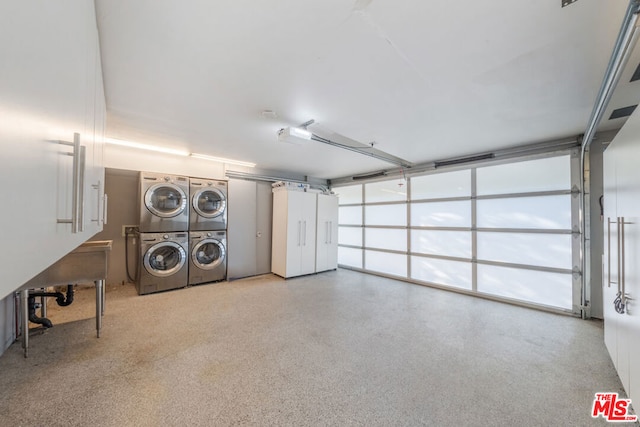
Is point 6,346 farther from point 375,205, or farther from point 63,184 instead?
point 375,205

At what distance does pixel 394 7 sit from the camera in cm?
134

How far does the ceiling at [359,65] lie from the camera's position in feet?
4.56

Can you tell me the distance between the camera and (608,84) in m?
1.76

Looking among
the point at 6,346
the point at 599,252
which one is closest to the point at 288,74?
the point at 6,346

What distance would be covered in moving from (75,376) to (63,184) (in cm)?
221

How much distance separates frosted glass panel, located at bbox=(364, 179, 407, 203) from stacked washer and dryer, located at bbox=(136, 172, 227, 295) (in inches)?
134

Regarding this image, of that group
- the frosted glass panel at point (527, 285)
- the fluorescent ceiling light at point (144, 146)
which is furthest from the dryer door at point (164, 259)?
the frosted glass panel at point (527, 285)

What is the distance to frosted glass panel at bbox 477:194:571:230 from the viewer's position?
341 cm

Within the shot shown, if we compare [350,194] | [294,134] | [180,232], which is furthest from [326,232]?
[294,134]

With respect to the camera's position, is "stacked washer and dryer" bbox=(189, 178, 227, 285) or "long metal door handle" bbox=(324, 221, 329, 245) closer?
"stacked washer and dryer" bbox=(189, 178, 227, 285)

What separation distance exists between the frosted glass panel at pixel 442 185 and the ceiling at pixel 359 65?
1.25 m

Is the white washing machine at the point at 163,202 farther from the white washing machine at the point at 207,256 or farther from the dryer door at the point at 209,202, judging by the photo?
the white washing machine at the point at 207,256
